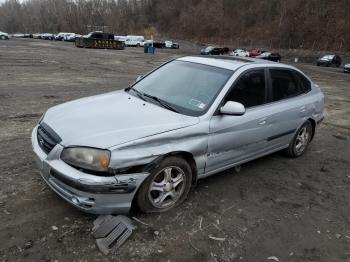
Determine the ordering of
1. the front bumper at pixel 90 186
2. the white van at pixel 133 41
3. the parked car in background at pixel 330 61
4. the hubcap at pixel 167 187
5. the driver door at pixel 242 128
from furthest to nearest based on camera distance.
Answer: the white van at pixel 133 41, the parked car in background at pixel 330 61, the driver door at pixel 242 128, the hubcap at pixel 167 187, the front bumper at pixel 90 186

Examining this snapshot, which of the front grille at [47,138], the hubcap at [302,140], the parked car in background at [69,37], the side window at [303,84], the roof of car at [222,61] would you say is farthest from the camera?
the parked car in background at [69,37]

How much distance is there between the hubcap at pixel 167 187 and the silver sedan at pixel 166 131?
0.01 metres

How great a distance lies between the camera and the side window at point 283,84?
16.7 ft

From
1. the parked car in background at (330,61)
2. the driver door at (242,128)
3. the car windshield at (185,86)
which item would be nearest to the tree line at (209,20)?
the parked car in background at (330,61)

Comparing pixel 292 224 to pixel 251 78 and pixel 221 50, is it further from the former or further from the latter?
pixel 221 50

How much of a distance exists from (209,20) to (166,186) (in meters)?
81.9

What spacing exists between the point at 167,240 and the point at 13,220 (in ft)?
5.01

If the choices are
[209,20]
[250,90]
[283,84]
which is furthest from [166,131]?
[209,20]

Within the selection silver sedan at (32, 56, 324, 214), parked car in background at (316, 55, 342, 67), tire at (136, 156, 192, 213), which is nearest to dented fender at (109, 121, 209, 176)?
silver sedan at (32, 56, 324, 214)

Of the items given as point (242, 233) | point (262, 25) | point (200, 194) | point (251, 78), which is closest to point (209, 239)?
point (242, 233)

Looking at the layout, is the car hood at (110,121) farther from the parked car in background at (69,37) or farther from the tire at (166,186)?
the parked car in background at (69,37)

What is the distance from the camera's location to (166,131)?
3658mm

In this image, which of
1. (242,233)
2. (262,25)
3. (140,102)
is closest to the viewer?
(242,233)

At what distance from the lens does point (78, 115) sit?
12.9 ft
